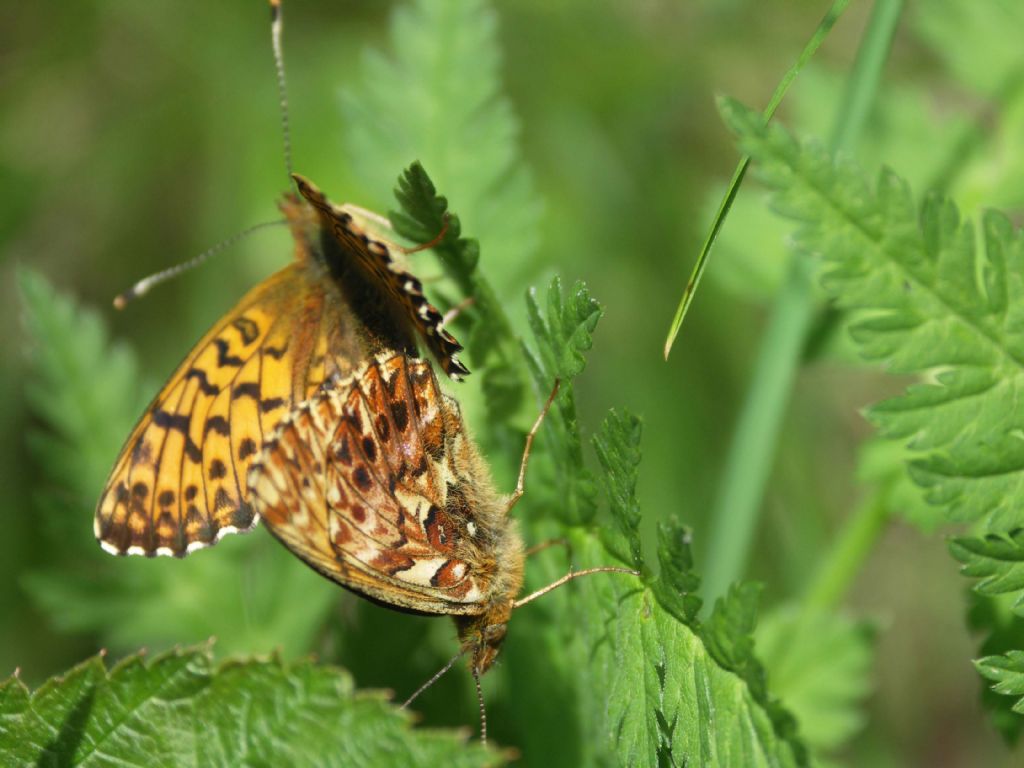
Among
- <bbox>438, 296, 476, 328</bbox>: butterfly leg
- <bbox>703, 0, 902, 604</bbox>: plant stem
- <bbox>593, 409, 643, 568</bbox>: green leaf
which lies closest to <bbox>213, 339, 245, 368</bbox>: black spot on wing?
<bbox>438, 296, 476, 328</bbox>: butterfly leg

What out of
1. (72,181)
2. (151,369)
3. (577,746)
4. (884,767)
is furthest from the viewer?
(72,181)

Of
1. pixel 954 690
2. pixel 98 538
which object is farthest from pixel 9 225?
pixel 954 690

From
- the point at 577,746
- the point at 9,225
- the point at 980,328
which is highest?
the point at 9,225

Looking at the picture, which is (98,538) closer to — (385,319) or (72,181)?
(385,319)

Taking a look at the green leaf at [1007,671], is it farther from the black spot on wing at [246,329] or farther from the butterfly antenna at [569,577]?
the black spot on wing at [246,329]

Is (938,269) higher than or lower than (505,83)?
lower

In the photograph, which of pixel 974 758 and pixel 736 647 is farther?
pixel 974 758

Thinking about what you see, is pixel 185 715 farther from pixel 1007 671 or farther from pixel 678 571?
pixel 1007 671
